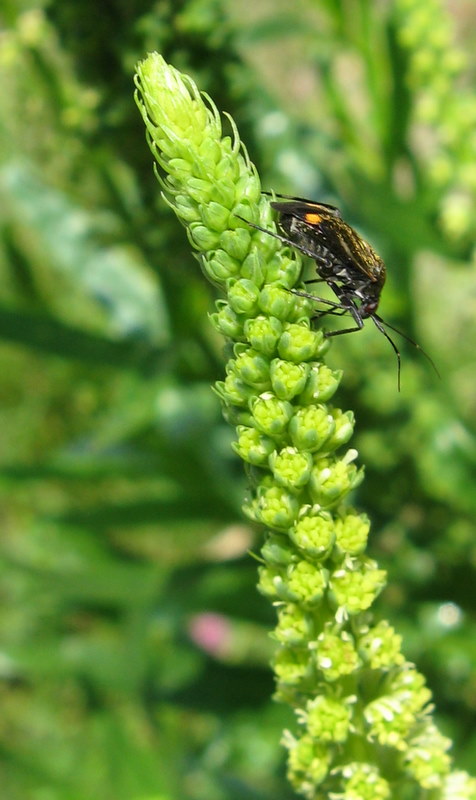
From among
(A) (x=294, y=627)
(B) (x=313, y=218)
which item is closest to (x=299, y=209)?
(B) (x=313, y=218)

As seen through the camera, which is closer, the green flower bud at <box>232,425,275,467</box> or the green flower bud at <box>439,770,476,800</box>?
the green flower bud at <box>232,425,275,467</box>

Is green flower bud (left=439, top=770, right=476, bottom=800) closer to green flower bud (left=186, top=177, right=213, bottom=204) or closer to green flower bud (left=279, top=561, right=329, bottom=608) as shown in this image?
green flower bud (left=279, top=561, right=329, bottom=608)

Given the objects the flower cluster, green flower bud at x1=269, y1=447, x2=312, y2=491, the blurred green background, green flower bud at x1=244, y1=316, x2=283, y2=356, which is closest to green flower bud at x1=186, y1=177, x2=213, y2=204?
green flower bud at x1=244, y1=316, x2=283, y2=356

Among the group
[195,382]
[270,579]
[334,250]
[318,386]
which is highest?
[195,382]

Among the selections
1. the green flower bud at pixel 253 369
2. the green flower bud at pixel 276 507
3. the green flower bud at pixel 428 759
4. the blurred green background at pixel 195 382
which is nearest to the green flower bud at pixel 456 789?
the green flower bud at pixel 428 759

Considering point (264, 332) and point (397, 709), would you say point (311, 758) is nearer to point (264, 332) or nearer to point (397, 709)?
point (397, 709)

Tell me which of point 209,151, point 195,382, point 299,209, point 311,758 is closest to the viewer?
point 209,151

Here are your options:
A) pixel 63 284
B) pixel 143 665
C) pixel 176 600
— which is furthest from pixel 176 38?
pixel 63 284
